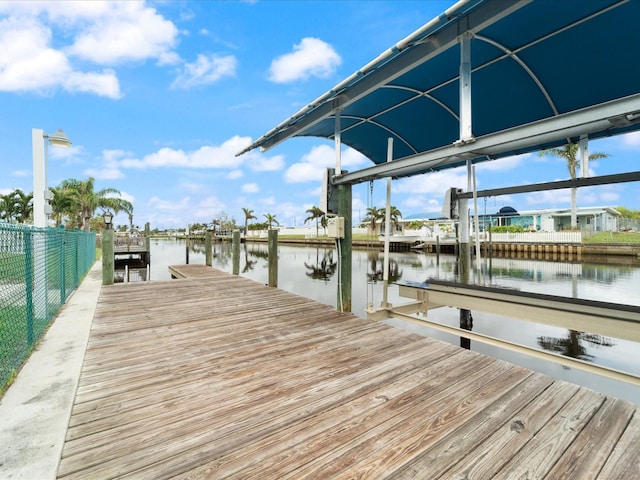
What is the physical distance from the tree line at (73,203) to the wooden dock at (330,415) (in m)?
30.0

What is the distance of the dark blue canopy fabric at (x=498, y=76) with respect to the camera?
2.96m

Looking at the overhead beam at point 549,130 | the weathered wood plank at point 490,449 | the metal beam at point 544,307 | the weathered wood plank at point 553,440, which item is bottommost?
the weathered wood plank at point 553,440

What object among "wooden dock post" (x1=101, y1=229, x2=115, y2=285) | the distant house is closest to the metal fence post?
"wooden dock post" (x1=101, y1=229, x2=115, y2=285)

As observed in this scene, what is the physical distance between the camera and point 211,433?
1.84 meters

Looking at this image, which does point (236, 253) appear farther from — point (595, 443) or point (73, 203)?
point (73, 203)

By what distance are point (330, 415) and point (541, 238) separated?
3004 centimetres

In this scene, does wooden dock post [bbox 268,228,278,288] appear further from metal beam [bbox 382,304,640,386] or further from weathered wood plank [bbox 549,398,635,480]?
weathered wood plank [bbox 549,398,635,480]

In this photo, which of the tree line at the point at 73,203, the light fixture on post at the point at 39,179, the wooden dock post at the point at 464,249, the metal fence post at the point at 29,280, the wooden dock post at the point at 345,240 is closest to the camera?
the metal fence post at the point at 29,280

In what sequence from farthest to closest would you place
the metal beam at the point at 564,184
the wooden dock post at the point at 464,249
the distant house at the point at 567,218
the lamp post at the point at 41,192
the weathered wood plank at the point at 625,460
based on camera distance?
the distant house at the point at 567,218
the wooden dock post at the point at 464,249
the lamp post at the point at 41,192
the metal beam at the point at 564,184
the weathered wood plank at the point at 625,460

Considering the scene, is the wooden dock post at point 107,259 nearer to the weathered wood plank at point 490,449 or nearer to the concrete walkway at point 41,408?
the concrete walkway at point 41,408

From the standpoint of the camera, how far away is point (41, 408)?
2.03m

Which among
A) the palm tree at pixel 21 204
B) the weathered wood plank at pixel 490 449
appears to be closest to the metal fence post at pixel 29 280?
the weathered wood plank at pixel 490 449

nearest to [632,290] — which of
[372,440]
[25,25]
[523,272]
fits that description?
[523,272]

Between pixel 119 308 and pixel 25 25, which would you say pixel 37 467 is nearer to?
pixel 119 308
